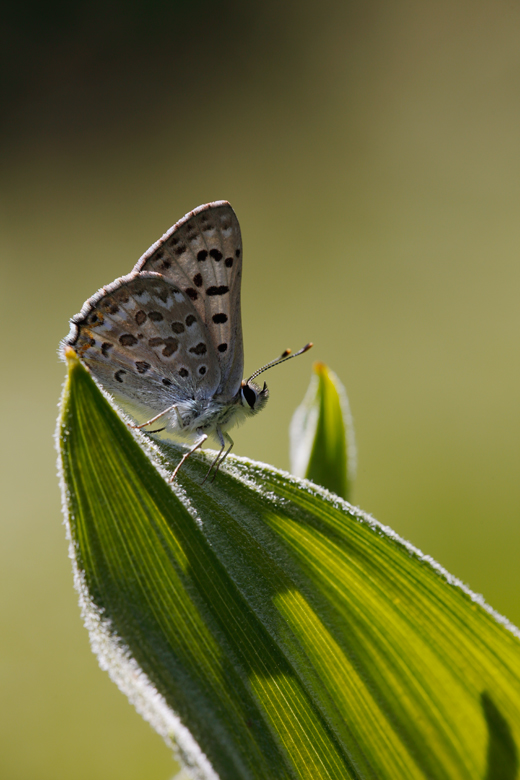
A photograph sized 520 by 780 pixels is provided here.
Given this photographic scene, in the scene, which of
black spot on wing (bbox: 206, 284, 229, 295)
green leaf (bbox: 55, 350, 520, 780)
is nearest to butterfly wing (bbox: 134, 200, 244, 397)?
black spot on wing (bbox: 206, 284, 229, 295)

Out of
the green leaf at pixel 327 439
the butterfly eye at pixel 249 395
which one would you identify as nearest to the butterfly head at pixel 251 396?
the butterfly eye at pixel 249 395

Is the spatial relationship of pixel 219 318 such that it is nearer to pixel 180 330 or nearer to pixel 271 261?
pixel 180 330

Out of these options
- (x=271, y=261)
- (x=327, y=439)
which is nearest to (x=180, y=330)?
(x=327, y=439)

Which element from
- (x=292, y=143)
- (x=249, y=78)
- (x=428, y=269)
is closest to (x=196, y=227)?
(x=428, y=269)

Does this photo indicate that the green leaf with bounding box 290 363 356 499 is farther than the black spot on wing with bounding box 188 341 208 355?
No

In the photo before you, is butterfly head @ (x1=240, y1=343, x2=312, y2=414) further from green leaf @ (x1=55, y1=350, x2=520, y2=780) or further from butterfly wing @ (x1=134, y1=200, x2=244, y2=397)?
green leaf @ (x1=55, y1=350, x2=520, y2=780)

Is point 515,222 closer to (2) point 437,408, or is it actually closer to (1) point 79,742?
(2) point 437,408
